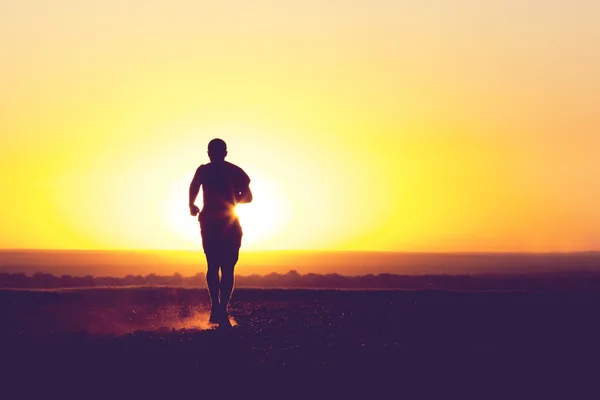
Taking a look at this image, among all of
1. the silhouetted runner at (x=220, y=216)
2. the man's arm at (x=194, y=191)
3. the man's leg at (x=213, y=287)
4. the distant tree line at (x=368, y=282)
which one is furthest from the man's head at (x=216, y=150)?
the distant tree line at (x=368, y=282)

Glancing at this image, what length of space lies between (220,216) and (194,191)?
50 cm

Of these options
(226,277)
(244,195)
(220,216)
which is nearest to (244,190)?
(244,195)

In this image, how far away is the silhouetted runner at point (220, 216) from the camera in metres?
10.3

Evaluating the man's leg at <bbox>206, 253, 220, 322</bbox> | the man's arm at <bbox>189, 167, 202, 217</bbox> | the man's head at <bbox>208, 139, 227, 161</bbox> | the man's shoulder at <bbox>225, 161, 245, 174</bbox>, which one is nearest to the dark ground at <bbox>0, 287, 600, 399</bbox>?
the man's leg at <bbox>206, 253, 220, 322</bbox>

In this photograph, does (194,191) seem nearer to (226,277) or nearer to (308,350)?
(226,277)

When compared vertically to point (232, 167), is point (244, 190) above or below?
below

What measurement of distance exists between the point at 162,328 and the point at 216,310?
1.01m

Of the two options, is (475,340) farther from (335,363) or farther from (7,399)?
(7,399)

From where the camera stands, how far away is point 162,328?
9.48 m

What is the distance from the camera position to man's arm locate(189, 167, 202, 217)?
10531mm

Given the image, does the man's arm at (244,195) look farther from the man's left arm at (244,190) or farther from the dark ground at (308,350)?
the dark ground at (308,350)

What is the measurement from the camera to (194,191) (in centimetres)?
1058

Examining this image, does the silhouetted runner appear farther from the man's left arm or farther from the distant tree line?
the distant tree line

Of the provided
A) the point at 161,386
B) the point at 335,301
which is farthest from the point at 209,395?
the point at 335,301
